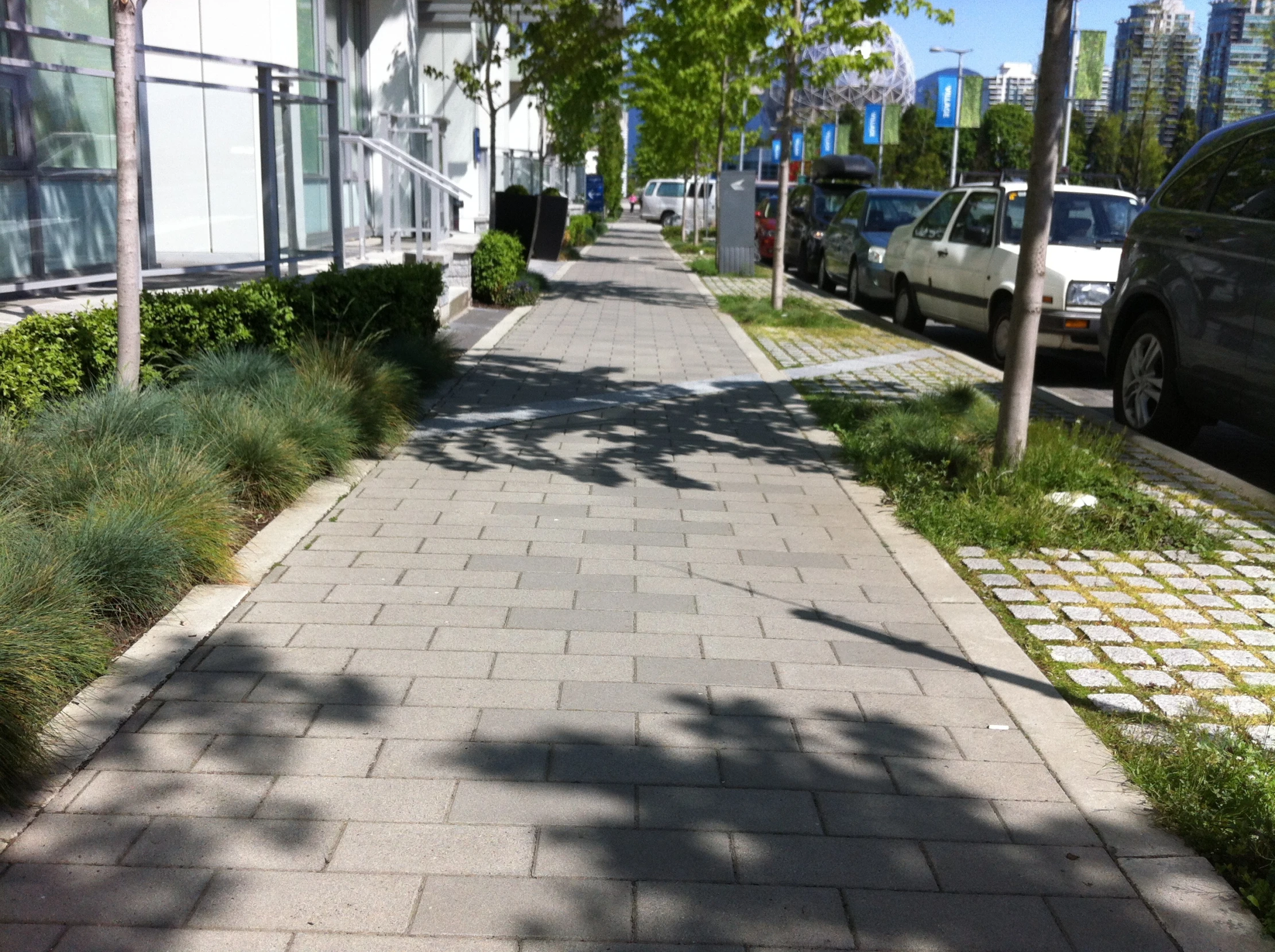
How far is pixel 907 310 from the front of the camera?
15297 mm

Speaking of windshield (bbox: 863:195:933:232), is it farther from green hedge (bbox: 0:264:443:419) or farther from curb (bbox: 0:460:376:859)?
curb (bbox: 0:460:376:859)

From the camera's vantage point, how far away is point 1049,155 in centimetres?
662

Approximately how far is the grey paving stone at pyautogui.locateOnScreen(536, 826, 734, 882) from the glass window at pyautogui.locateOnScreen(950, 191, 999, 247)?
10.6 meters

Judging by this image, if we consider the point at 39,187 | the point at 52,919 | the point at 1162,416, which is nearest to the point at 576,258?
the point at 39,187

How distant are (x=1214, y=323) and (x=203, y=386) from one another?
19.7 feet

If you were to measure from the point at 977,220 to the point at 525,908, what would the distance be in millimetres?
11658

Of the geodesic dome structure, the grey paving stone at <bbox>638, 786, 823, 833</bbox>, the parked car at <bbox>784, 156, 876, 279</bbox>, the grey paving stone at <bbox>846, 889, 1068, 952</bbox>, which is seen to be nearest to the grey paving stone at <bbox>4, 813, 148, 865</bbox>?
the grey paving stone at <bbox>638, 786, 823, 833</bbox>

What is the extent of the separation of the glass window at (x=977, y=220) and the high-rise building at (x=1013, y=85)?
13143cm

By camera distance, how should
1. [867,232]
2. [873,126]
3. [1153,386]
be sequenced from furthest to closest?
[873,126] < [867,232] < [1153,386]

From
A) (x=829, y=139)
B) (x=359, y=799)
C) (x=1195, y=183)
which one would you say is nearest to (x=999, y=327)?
(x=1195, y=183)

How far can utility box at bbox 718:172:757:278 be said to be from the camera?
75.0ft

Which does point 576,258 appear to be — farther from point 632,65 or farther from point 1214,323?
point 1214,323

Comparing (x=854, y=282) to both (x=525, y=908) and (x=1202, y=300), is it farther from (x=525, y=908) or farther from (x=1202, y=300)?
(x=525, y=908)

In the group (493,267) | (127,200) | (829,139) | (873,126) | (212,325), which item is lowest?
(493,267)
